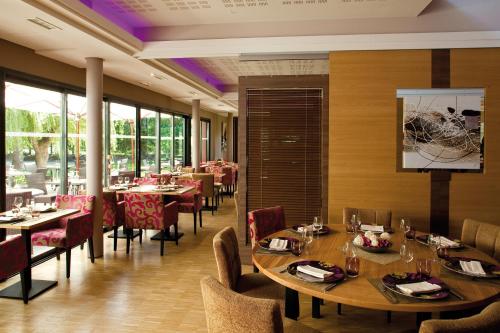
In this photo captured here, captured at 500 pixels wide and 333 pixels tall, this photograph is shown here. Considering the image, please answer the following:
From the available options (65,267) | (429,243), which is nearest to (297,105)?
(429,243)

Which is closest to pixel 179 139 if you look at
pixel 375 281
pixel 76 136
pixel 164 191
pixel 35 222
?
pixel 76 136

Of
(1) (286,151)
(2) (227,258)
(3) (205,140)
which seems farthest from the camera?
(3) (205,140)

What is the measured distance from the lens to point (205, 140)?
14953 mm

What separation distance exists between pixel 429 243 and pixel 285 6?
9.58 feet

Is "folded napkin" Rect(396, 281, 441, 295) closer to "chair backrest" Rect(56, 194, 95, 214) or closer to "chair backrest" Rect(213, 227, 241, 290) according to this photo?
"chair backrest" Rect(213, 227, 241, 290)

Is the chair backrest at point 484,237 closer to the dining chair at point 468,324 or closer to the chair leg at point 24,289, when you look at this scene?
the dining chair at point 468,324

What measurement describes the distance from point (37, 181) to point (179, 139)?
6750mm

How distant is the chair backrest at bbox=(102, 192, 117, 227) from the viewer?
5.54 m

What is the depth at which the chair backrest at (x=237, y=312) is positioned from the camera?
1.62 metres

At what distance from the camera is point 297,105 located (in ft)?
15.9

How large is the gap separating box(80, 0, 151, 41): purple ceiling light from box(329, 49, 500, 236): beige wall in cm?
244

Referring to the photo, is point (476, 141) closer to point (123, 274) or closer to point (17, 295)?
point (123, 274)

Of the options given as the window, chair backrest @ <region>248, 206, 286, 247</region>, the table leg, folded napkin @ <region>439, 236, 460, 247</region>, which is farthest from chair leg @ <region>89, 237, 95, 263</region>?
the window

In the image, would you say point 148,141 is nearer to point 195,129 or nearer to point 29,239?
point 195,129
